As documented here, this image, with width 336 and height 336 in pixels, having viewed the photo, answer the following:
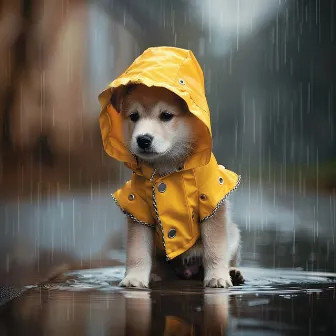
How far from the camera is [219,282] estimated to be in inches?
177

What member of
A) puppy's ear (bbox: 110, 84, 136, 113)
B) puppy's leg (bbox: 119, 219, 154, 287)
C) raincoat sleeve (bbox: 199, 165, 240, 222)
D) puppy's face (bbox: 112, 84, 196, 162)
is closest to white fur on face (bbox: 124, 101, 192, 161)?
puppy's face (bbox: 112, 84, 196, 162)

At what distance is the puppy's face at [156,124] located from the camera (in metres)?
4.41

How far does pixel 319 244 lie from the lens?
271 inches

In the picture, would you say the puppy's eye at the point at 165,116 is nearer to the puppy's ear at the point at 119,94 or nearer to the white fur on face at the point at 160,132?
the white fur on face at the point at 160,132

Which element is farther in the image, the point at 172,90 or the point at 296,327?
the point at 172,90

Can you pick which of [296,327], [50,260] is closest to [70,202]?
[50,260]

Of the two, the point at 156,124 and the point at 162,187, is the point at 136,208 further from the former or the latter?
the point at 156,124

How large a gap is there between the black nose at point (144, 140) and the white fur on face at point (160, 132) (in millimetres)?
15

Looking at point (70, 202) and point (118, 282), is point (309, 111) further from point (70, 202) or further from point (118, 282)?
point (118, 282)

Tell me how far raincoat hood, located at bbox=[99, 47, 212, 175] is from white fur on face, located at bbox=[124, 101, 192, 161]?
0.09 meters

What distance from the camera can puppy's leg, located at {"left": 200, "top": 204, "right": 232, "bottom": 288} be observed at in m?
4.57

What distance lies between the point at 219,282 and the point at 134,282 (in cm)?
50

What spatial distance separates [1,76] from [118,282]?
6.47 meters

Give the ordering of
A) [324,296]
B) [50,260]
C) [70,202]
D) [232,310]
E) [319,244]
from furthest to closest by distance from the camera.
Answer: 1. [70,202]
2. [319,244]
3. [50,260]
4. [324,296]
5. [232,310]
